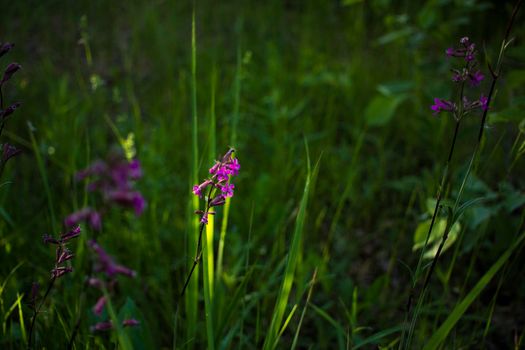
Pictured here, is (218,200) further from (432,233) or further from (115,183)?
(432,233)

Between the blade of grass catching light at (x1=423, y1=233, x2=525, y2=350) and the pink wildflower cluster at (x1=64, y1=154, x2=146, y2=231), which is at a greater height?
the pink wildflower cluster at (x1=64, y1=154, x2=146, y2=231)

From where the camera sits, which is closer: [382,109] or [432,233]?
[432,233]

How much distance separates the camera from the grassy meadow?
127 centimetres

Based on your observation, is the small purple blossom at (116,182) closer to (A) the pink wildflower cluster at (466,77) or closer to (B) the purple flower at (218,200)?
(B) the purple flower at (218,200)

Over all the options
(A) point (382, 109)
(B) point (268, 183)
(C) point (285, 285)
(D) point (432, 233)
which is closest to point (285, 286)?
(C) point (285, 285)

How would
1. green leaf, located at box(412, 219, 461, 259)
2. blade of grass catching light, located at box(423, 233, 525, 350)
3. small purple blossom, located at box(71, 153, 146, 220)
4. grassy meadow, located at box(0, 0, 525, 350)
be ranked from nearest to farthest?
1. small purple blossom, located at box(71, 153, 146, 220)
2. blade of grass catching light, located at box(423, 233, 525, 350)
3. grassy meadow, located at box(0, 0, 525, 350)
4. green leaf, located at box(412, 219, 461, 259)

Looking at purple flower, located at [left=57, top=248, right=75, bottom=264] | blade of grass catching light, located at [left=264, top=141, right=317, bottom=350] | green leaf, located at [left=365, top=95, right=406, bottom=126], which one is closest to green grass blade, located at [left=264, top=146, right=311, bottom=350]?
blade of grass catching light, located at [left=264, top=141, right=317, bottom=350]

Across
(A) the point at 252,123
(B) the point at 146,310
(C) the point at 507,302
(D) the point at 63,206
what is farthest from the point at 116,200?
(A) the point at 252,123

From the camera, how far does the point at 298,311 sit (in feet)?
5.53

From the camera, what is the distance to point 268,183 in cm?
210

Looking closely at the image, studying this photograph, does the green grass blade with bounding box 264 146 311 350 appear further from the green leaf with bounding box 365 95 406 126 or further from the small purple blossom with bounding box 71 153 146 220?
the green leaf with bounding box 365 95 406 126

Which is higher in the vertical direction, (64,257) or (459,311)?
(64,257)

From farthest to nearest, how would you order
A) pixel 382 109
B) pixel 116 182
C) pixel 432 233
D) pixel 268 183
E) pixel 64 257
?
pixel 382 109, pixel 268 183, pixel 432 233, pixel 64 257, pixel 116 182

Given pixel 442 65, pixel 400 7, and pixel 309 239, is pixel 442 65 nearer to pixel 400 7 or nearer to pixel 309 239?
pixel 309 239
